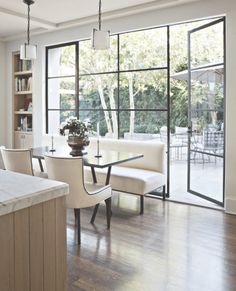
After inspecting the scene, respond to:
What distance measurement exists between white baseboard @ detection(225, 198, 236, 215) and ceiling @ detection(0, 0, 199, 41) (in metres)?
2.67

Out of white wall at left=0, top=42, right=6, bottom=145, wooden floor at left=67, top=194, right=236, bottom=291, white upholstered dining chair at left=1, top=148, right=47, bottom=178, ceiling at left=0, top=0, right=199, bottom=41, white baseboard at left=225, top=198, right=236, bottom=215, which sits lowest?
wooden floor at left=67, top=194, right=236, bottom=291

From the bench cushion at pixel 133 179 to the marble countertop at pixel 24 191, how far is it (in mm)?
2475

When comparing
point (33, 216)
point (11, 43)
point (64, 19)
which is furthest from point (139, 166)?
point (11, 43)

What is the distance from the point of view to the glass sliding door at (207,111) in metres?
4.27

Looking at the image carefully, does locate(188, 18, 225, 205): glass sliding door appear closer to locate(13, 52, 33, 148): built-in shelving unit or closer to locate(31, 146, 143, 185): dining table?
locate(31, 146, 143, 185): dining table

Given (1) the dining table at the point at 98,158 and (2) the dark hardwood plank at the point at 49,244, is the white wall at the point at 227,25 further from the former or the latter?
(2) the dark hardwood plank at the point at 49,244

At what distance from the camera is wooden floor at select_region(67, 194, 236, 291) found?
8.23 feet

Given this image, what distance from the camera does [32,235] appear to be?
Result: 5.04 feet

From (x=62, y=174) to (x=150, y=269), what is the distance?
1268mm

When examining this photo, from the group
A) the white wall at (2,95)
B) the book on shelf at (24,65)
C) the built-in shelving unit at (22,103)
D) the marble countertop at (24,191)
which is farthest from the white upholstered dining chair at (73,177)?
the white wall at (2,95)

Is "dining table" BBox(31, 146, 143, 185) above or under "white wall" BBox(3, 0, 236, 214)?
under

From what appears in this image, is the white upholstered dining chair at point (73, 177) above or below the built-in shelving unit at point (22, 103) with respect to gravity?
below

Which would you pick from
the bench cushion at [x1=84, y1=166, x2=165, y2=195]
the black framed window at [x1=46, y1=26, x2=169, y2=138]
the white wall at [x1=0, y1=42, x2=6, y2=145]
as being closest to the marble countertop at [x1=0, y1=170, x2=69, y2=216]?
the bench cushion at [x1=84, y1=166, x2=165, y2=195]

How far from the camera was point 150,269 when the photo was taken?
8.93 ft
